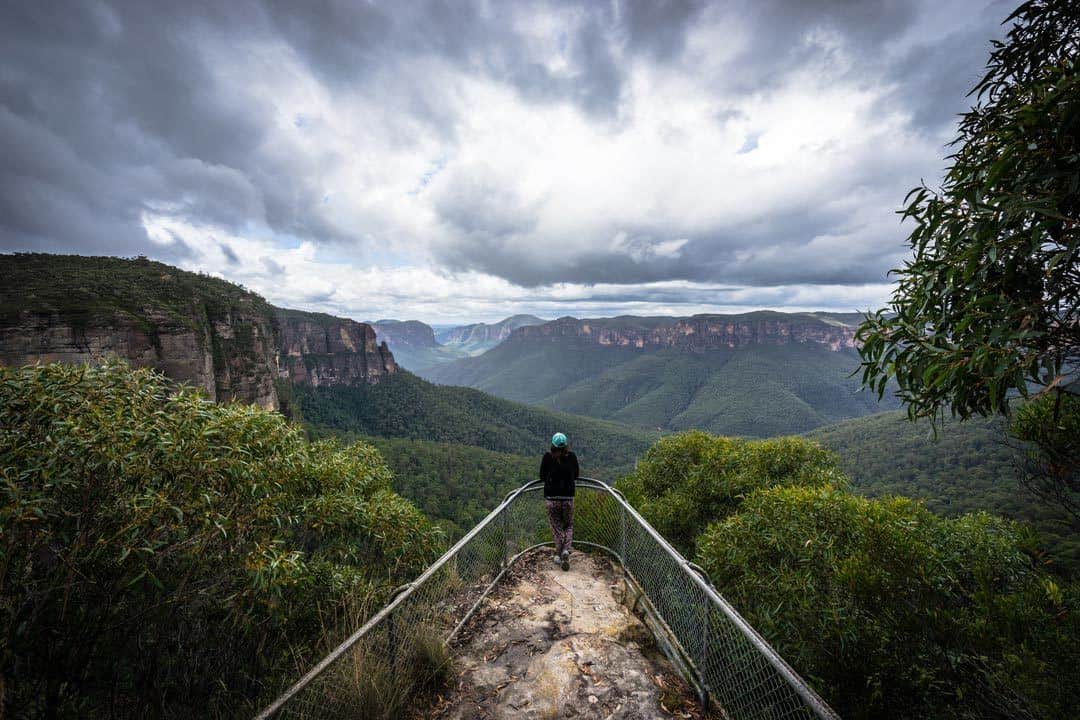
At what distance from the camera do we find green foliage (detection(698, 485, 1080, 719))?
117 inches

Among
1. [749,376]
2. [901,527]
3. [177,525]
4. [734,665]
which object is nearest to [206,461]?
[177,525]

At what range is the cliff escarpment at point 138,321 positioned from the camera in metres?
22.1

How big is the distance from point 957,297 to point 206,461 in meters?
7.01

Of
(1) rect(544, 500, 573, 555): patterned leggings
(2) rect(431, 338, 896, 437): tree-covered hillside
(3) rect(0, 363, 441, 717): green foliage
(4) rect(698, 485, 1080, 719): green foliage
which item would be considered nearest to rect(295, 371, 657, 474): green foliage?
(2) rect(431, 338, 896, 437): tree-covered hillside

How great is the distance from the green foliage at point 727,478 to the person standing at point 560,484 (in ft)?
17.2

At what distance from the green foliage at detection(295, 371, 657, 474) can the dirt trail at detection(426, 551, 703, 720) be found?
66.3 metres

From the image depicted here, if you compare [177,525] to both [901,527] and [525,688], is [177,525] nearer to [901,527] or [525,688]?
[525,688]

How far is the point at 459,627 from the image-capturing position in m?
4.48

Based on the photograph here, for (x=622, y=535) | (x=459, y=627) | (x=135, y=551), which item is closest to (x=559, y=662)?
(x=459, y=627)

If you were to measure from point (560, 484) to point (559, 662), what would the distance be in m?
2.43

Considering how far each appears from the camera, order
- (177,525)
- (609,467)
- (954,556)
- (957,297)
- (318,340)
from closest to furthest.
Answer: (957,297), (177,525), (954,556), (609,467), (318,340)

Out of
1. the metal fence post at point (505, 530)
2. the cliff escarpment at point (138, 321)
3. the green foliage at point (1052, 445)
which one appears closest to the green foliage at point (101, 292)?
the cliff escarpment at point (138, 321)

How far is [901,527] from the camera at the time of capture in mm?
5414

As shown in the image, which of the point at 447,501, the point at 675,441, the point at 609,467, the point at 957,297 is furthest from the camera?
the point at 609,467
